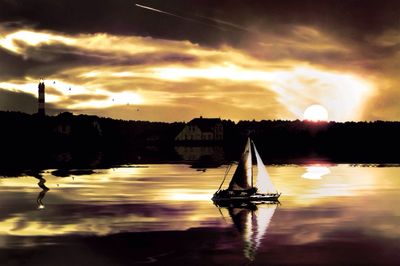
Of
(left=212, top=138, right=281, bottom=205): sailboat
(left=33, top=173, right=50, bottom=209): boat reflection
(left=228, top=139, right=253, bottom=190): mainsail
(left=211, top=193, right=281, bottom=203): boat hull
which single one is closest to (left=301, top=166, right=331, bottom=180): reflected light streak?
(left=33, top=173, right=50, bottom=209): boat reflection

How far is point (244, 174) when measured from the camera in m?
76.4

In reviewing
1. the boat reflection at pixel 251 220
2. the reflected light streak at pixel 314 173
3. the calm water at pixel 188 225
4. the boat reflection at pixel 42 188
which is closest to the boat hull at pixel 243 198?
the boat reflection at pixel 251 220

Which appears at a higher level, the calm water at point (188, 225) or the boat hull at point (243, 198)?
the boat hull at point (243, 198)

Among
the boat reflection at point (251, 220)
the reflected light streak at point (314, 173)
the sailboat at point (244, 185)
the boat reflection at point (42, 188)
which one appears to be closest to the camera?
the boat reflection at point (251, 220)

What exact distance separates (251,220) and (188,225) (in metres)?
6.30

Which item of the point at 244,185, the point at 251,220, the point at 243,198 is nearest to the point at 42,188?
the point at 244,185

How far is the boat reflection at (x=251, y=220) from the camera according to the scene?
51.7m

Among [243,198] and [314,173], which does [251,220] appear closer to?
[243,198]

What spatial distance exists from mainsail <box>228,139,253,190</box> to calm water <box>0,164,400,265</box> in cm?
265

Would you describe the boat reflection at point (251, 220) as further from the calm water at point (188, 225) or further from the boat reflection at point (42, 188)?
the boat reflection at point (42, 188)

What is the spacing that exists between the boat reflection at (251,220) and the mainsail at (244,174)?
1.85 m

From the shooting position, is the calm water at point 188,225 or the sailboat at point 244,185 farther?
the sailboat at point 244,185

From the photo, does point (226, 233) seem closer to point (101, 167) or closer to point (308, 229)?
point (308, 229)

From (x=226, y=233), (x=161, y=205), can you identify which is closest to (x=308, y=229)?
(x=226, y=233)
